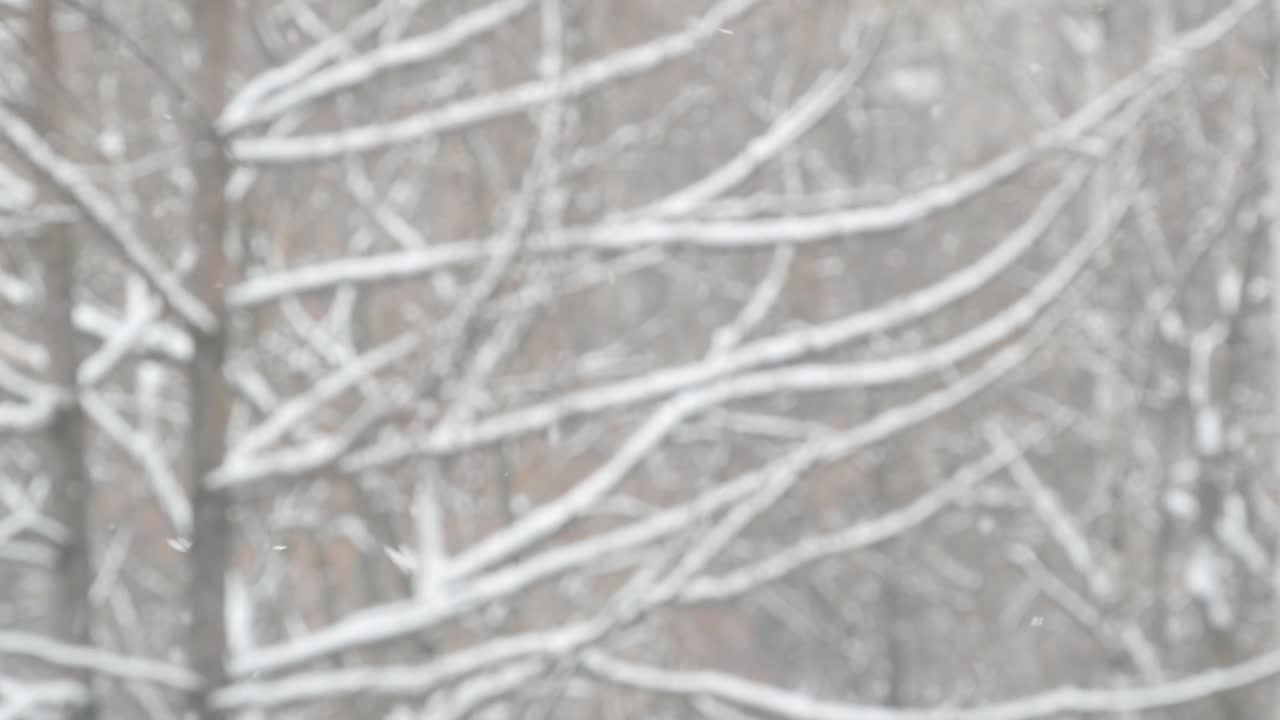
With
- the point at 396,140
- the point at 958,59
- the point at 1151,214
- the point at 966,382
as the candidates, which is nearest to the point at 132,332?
the point at 396,140

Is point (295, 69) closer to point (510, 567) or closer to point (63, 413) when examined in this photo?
point (63, 413)

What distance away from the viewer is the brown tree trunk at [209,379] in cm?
295

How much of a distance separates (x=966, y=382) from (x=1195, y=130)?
612cm

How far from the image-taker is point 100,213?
9.09 ft

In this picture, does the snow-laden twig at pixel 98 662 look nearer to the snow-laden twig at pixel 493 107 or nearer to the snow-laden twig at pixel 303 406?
the snow-laden twig at pixel 303 406

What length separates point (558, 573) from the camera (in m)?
2.98

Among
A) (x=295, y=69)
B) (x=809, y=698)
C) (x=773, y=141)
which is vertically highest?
(x=295, y=69)

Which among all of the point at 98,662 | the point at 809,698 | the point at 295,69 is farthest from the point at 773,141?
the point at 98,662

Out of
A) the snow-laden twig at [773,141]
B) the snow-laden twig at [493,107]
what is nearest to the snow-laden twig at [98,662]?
the snow-laden twig at [493,107]

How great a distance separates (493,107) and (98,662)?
1.09 m

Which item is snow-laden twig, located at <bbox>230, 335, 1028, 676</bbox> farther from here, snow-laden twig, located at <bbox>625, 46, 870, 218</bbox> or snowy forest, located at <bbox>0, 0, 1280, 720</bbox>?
snow-laden twig, located at <bbox>625, 46, 870, 218</bbox>

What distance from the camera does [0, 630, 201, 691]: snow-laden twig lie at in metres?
2.91

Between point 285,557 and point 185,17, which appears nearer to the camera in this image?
point 185,17

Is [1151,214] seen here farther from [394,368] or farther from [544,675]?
[544,675]
